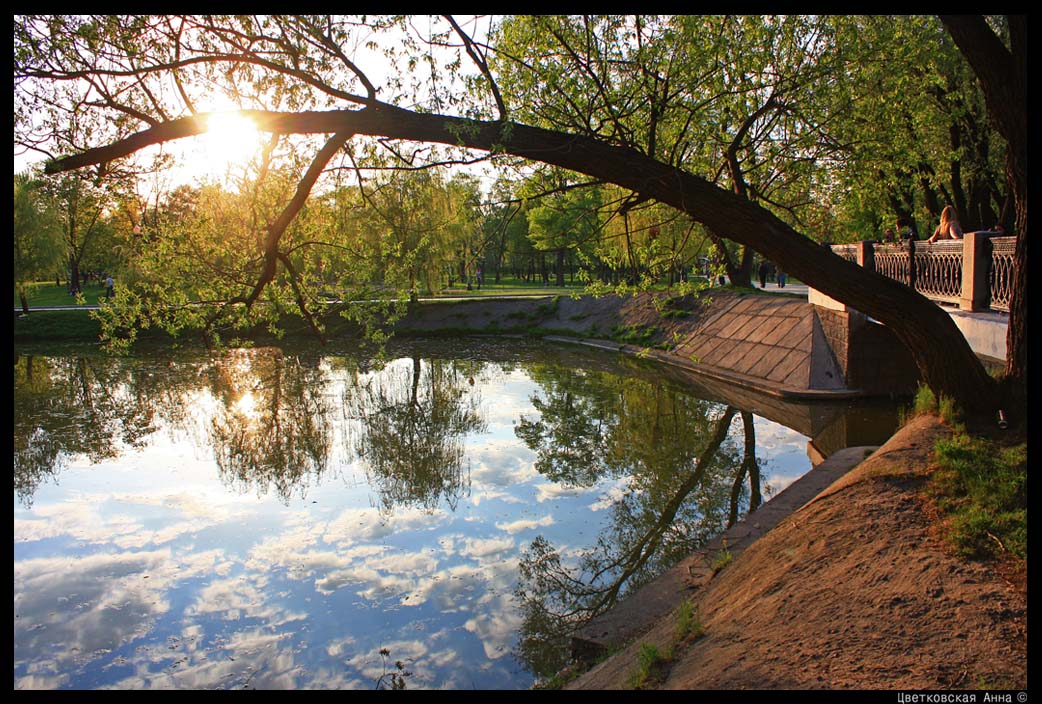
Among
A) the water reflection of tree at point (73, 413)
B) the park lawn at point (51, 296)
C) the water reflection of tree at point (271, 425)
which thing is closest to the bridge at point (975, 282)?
the water reflection of tree at point (271, 425)

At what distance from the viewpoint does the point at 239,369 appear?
2862 centimetres

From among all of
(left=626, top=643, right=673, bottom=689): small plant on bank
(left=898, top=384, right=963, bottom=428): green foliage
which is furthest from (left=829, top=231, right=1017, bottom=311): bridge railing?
(left=626, top=643, right=673, bottom=689): small plant on bank

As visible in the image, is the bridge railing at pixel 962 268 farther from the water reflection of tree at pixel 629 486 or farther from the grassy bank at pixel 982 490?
the water reflection of tree at pixel 629 486

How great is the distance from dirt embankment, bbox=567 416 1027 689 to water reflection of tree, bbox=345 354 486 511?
6291 millimetres

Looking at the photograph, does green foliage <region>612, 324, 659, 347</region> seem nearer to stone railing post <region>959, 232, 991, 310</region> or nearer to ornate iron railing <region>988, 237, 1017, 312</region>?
stone railing post <region>959, 232, 991, 310</region>

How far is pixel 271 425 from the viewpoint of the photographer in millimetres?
18578

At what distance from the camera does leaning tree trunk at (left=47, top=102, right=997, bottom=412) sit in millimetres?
8172

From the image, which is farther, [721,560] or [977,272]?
[977,272]

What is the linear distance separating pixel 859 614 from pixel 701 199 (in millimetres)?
4726

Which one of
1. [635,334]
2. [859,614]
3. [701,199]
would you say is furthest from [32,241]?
[859,614]

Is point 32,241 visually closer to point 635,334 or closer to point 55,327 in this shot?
point 55,327
